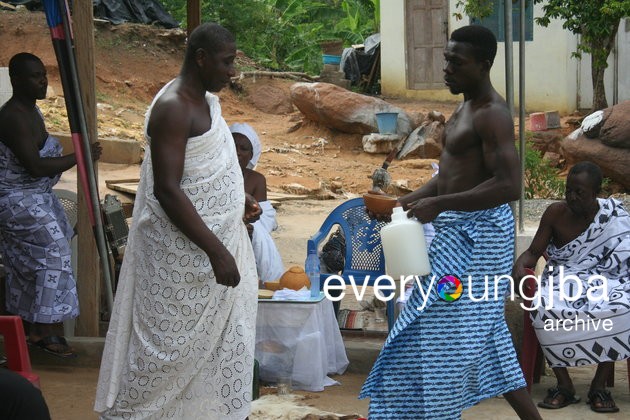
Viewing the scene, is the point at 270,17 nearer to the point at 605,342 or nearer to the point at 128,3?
the point at 128,3

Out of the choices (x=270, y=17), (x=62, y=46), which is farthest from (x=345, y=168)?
(x=62, y=46)

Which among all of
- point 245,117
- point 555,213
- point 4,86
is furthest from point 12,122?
point 245,117

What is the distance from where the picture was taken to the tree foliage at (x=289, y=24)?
22.4 metres

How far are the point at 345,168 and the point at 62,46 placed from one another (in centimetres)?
1081

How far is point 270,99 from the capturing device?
20.5 m

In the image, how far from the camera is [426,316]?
3.73 metres

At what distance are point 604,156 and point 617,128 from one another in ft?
1.30

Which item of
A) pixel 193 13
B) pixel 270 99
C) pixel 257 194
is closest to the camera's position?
pixel 257 194

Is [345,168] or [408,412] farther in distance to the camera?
[345,168]

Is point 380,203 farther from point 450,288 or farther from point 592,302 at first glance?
point 592,302

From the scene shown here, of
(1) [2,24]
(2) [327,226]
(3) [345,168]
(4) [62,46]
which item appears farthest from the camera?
(1) [2,24]

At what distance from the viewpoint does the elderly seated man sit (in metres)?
4.85

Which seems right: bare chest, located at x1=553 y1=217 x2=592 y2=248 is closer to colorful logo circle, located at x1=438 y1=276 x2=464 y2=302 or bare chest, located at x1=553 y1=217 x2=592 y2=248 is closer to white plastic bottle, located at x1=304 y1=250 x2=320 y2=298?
white plastic bottle, located at x1=304 y1=250 x2=320 y2=298

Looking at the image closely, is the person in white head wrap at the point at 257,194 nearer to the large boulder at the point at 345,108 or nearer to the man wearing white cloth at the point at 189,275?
the man wearing white cloth at the point at 189,275
